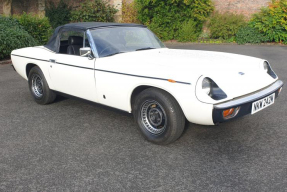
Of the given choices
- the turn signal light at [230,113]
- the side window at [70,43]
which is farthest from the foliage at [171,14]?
the turn signal light at [230,113]

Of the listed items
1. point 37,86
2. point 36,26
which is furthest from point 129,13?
point 37,86

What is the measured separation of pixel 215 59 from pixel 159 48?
119cm

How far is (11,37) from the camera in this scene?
10.1m

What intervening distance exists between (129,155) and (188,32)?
12.9 meters

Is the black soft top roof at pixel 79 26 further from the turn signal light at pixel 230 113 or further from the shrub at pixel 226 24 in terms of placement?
the shrub at pixel 226 24

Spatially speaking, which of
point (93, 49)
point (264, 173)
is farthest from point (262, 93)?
point (93, 49)

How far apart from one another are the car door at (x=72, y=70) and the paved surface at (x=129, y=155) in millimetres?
457

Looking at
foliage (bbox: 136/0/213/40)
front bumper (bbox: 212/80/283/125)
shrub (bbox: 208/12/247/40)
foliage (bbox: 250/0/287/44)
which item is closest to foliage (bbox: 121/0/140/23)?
foliage (bbox: 136/0/213/40)

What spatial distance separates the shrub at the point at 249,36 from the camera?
1428 cm

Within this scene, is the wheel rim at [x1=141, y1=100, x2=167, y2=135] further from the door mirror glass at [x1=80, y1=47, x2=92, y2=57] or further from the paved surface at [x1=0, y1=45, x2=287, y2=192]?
the door mirror glass at [x1=80, y1=47, x2=92, y2=57]

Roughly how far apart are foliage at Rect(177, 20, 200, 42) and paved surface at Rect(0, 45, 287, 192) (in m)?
11.0

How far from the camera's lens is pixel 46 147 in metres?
3.61

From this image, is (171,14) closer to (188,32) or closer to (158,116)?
(188,32)

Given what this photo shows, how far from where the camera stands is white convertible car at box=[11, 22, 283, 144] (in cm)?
318
